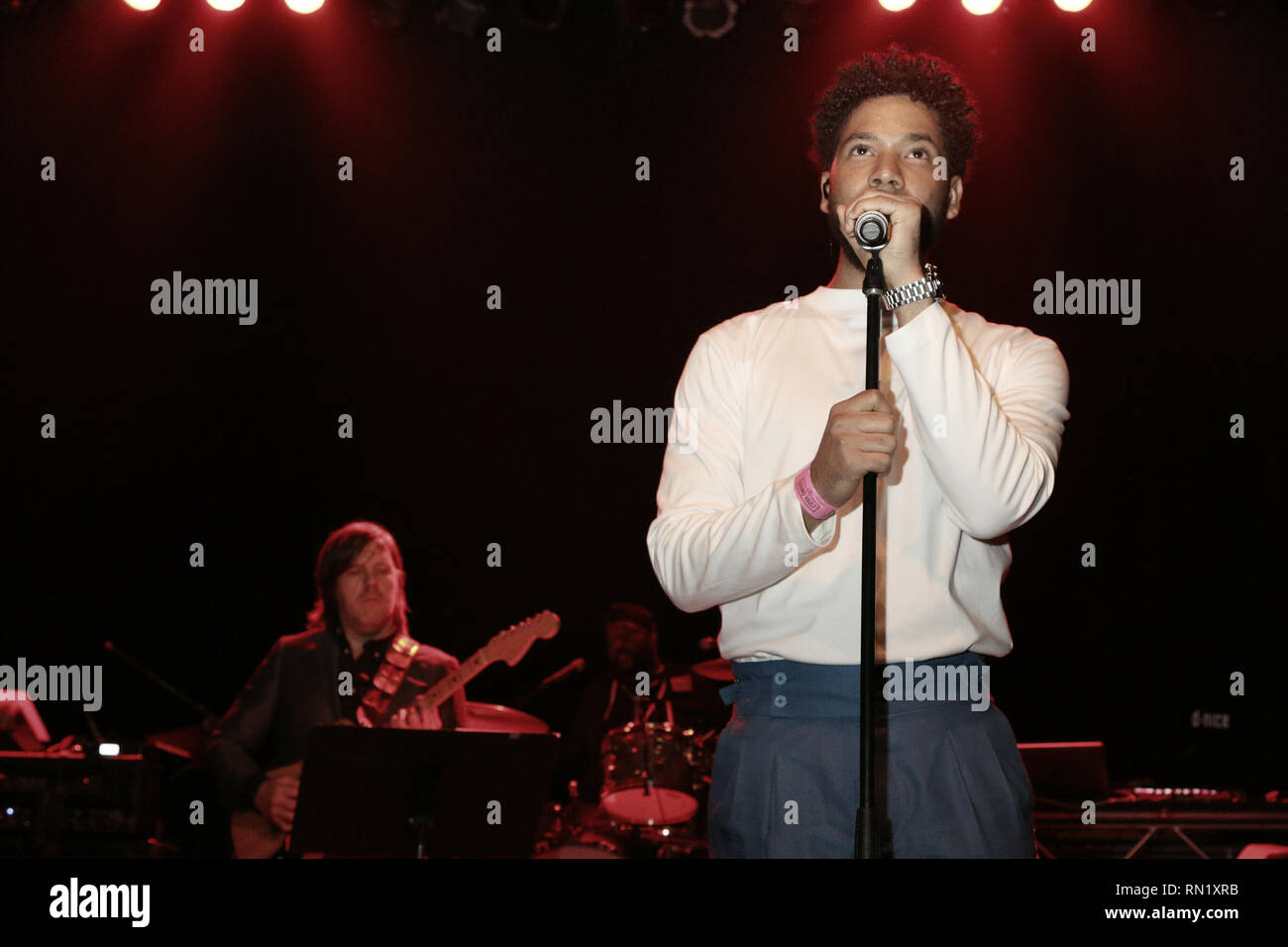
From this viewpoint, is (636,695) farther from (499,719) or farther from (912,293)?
(912,293)

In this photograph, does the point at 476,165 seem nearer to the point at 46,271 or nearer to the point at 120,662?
the point at 46,271

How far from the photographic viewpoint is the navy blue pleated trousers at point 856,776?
1528 mm

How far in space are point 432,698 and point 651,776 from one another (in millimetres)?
992

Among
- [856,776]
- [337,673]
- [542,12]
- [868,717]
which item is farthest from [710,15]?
[868,717]

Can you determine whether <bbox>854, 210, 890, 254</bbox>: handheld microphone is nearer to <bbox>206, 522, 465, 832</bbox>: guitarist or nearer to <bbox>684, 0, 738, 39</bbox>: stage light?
<bbox>206, 522, 465, 832</bbox>: guitarist

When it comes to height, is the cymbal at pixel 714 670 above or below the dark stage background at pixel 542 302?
below

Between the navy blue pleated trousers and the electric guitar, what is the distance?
10.3ft

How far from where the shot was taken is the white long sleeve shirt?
155 cm

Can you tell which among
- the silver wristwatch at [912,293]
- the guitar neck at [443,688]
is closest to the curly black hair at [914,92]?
the silver wristwatch at [912,293]

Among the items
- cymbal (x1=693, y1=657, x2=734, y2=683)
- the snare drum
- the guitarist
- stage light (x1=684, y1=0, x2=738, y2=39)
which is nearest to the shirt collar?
the guitarist

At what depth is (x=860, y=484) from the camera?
1673mm

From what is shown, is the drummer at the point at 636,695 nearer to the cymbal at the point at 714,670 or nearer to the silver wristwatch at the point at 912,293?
the cymbal at the point at 714,670

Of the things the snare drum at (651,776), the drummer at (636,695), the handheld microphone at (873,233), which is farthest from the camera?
the drummer at (636,695)

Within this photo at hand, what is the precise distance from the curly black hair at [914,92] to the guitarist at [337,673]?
123 inches
